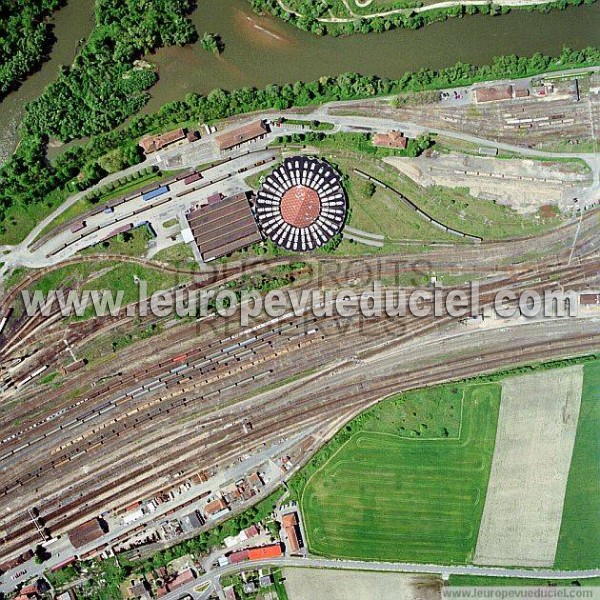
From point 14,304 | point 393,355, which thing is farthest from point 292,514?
point 14,304

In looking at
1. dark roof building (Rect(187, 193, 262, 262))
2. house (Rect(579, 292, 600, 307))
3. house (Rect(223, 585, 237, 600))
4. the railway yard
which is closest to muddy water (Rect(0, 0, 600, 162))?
the railway yard

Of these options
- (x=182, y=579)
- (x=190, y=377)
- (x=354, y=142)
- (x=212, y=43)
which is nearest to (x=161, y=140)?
(x=212, y=43)

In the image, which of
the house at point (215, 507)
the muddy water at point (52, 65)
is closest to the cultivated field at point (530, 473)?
the house at point (215, 507)

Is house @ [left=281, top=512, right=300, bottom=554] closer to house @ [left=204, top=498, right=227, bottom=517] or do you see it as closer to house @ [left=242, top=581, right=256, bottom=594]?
house @ [left=242, top=581, right=256, bottom=594]

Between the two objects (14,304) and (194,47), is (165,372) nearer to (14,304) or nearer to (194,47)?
(14,304)

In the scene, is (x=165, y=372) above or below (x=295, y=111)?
below

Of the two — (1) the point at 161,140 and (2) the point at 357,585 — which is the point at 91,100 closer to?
(1) the point at 161,140

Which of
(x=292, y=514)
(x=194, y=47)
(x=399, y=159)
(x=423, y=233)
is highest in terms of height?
(x=194, y=47)
